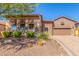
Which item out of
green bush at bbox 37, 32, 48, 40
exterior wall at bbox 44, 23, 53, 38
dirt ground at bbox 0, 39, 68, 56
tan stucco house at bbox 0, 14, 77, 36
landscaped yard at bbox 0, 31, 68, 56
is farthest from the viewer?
exterior wall at bbox 44, 23, 53, 38

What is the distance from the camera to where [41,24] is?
36.1ft

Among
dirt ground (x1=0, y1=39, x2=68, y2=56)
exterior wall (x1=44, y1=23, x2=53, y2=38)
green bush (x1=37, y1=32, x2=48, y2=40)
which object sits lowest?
dirt ground (x1=0, y1=39, x2=68, y2=56)

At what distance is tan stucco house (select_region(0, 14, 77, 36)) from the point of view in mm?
9859

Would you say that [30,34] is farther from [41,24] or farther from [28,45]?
[28,45]

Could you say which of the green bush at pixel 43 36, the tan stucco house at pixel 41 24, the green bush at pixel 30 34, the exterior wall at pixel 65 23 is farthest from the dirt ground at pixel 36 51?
the exterior wall at pixel 65 23

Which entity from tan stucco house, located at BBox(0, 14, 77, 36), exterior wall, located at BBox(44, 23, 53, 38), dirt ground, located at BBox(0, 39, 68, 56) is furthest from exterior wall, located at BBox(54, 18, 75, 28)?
dirt ground, located at BBox(0, 39, 68, 56)

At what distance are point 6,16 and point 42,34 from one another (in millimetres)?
2097

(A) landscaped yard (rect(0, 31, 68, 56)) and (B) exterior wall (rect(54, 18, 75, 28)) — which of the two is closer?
(A) landscaped yard (rect(0, 31, 68, 56))

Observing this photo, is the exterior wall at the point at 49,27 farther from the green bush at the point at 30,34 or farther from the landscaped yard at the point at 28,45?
the green bush at the point at 30,34

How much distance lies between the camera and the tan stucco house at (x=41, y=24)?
9859 mm

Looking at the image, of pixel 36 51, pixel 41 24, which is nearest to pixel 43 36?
pixel 41 24

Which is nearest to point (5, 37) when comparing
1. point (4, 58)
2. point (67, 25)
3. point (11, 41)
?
point (11, 41)

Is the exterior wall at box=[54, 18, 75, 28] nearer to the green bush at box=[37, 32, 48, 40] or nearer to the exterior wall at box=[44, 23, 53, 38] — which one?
the exterior wall at box=[44, 23, 53, 38]

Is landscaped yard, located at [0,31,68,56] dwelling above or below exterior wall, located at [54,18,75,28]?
below
